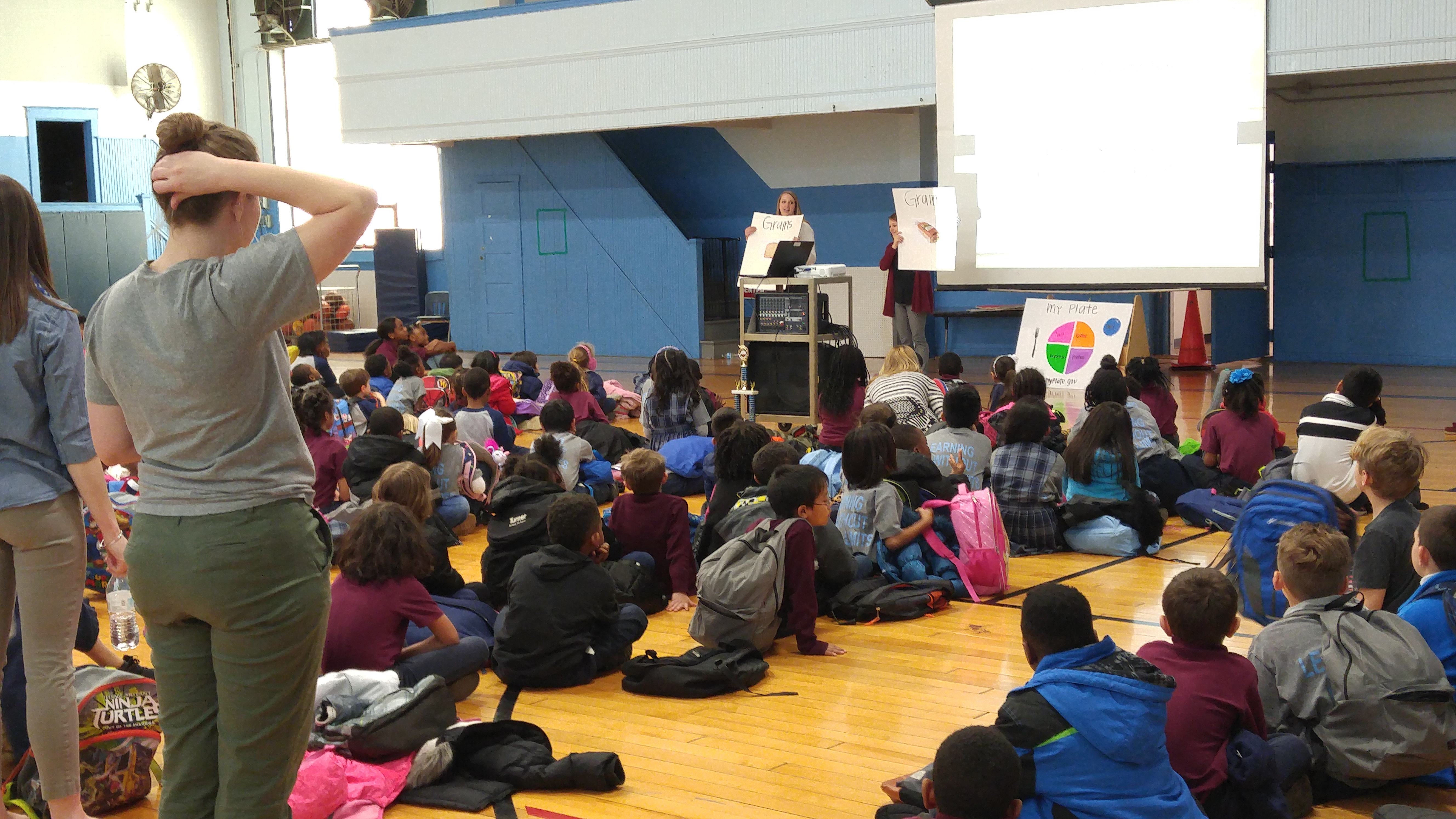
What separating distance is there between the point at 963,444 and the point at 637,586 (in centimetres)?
207

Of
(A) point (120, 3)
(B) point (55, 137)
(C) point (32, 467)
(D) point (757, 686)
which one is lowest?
(D) point (757, 686)

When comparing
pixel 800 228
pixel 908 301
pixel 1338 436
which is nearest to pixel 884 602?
pixel 1338 436

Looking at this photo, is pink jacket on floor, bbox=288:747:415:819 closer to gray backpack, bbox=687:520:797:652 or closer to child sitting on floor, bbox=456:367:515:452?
gray backpack, bbox=687:520:797:652

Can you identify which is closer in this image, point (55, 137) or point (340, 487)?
point (340, 487)

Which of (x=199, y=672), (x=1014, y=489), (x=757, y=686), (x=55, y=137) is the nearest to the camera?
(x=199, y=672)

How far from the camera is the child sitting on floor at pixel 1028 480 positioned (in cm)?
600

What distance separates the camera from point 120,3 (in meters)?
20.3

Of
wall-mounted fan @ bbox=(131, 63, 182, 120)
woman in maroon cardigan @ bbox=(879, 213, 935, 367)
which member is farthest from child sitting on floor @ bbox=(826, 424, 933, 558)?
wall-mounted fan @ bbox=(131, 63, 182, 120)

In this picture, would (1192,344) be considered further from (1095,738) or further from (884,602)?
(1095,738)

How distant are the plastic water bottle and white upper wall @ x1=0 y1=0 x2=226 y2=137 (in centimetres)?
1691

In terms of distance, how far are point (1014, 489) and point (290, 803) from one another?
3.90 metres

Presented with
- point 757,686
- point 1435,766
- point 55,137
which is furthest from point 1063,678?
point 55,137

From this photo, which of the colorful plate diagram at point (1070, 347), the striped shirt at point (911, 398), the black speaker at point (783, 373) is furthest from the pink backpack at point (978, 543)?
the colorful plate diagram at point (1070, 347)

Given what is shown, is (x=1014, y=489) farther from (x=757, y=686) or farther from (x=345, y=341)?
(x=345, y=341)
